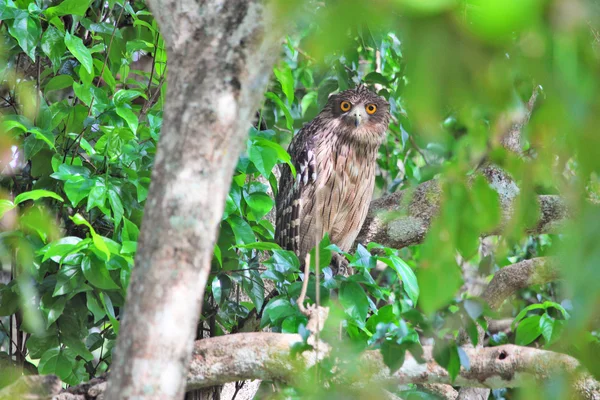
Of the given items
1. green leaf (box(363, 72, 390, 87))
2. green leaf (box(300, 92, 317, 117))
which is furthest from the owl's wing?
green leaf (box(363, 72, 390, 87))

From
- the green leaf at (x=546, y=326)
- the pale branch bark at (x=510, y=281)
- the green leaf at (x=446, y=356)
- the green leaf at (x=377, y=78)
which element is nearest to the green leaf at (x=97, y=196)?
the green leaf at (x=446, y=356)

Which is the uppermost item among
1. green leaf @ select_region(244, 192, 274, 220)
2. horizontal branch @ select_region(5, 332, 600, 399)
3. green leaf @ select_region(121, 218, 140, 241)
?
green leaf @ select_region(244, 192, 274, 220)

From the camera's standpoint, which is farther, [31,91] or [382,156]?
[382,156]

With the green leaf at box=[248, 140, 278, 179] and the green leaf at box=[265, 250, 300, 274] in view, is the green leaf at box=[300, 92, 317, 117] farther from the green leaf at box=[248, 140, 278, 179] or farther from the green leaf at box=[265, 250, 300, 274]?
the green leaf at box=[265, 250, 300, 274]

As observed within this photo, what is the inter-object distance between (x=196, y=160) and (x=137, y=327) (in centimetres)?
24

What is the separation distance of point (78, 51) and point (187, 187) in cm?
149

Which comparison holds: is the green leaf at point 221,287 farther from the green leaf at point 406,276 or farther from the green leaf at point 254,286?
the green leaf at point 406,276

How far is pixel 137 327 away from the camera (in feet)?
3.18

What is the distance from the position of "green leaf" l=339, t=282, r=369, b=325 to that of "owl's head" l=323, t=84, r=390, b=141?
1906mm

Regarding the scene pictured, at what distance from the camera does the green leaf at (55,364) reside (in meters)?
2.29

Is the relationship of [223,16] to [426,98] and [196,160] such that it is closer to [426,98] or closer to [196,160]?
[196,160]

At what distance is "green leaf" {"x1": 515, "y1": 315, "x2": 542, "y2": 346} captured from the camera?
7.85 ft

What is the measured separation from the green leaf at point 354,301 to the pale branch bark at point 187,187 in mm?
1203

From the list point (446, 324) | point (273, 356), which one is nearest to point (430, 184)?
point (273, 356)
